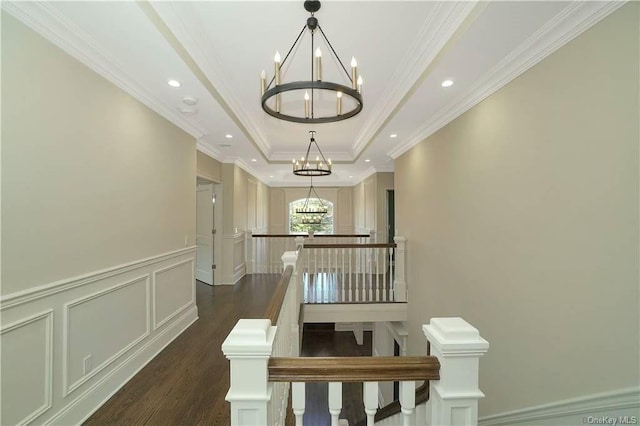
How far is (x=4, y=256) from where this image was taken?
1.46m

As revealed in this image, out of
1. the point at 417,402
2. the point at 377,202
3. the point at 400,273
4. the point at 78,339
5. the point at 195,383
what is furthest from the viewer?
the point at 377,202

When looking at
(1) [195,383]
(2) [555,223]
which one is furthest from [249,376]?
(2) [555,223]

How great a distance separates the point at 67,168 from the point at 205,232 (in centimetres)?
384

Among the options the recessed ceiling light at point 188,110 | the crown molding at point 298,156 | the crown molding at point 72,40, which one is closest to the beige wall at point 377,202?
the crown molding at point 298,156

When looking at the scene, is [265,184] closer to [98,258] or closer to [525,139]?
[98,258]

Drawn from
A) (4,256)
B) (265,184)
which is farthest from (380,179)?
(4,256)

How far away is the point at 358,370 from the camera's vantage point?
99 cm

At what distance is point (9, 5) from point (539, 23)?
301 centimetres

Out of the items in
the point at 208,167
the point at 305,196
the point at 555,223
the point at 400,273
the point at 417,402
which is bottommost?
the point at 400,273

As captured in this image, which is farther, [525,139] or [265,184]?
[265,184]

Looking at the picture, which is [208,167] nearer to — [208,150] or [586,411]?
[208,150]

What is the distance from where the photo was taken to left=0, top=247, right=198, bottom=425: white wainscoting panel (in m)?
1.52

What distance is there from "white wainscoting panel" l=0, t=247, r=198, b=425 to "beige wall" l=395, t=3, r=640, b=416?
10.5 ft

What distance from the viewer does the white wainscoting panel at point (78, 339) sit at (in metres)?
1.52
